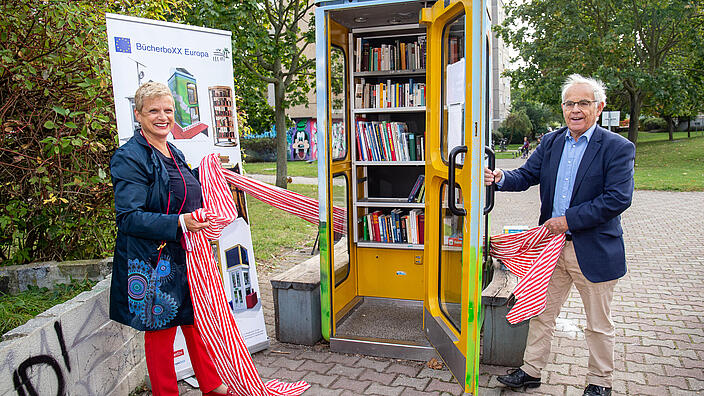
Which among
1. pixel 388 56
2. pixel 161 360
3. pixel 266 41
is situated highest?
pixel 266 41

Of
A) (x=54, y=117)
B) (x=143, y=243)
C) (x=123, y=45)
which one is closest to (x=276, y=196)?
(x=143, y=243)

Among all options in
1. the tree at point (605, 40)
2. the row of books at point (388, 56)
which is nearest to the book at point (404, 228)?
the row of books at point (388, 56)

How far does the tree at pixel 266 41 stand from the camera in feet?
34.2

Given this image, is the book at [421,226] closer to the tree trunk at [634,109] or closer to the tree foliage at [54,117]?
the tree foliage at [54,117]

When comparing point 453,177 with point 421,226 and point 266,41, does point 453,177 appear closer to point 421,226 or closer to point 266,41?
point 421,226

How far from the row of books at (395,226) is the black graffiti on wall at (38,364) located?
9.12ft

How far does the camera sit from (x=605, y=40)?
1862 centimetres

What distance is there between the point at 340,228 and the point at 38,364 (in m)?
2.41

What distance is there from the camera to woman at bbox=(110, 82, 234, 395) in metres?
2.79

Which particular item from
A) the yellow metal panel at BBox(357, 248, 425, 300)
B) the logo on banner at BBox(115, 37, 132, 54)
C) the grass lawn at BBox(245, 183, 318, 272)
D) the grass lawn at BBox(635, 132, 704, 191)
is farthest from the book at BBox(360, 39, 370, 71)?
the grass lawn at BBox(635, 132, 704, 191)

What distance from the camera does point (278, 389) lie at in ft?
11.8

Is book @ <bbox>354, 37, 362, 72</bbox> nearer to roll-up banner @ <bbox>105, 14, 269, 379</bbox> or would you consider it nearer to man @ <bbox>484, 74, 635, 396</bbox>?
roll-up banner @ <bbox>105, 14, 269, 379</bbox>

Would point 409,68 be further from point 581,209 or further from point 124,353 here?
point 124,353

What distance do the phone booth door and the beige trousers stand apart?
46 cm
